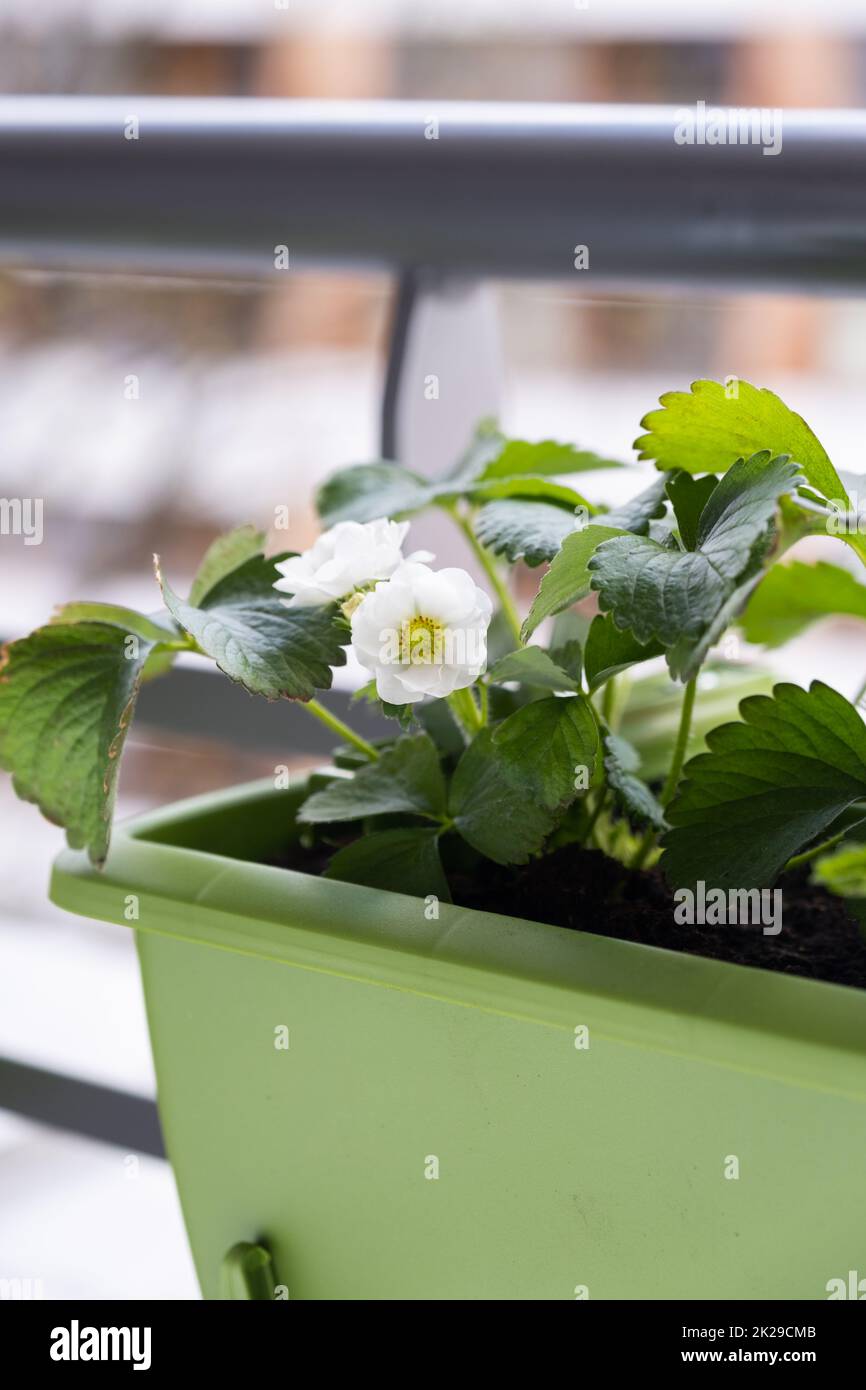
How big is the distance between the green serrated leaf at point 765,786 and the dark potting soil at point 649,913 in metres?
0.03

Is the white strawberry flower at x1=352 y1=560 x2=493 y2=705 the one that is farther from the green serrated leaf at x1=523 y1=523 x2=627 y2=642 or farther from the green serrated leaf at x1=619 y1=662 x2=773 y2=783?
the green serrated leaf at x1=619 y1=662 x2=773 y2=783

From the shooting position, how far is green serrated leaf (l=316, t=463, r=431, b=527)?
1.50 ft

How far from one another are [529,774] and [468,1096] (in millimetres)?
93

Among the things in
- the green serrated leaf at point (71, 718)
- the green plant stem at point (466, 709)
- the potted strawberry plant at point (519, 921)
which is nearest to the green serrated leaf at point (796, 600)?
the potted strawberry plant at point (519, 921)

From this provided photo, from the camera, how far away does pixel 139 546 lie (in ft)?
8.50

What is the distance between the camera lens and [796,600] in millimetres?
466

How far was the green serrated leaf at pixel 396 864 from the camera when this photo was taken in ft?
1.28

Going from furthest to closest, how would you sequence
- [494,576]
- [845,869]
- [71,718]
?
[494,576]
[71,718]
[845,869]

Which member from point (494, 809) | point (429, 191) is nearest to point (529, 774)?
point (494, 809)

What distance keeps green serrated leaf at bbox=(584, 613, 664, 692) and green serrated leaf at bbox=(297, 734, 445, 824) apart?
0.21 feet

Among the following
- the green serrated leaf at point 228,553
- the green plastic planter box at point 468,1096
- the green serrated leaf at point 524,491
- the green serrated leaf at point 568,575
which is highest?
the green serrated leaf at point 524,491

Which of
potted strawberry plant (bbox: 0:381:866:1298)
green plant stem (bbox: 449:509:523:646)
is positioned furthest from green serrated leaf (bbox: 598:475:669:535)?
green plant stem (bbox: 449:509:523:646)

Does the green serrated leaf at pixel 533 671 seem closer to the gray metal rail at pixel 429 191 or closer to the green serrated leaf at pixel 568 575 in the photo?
the green serrated leaf at pixel 568 575

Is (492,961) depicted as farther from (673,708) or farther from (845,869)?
(673,708)
